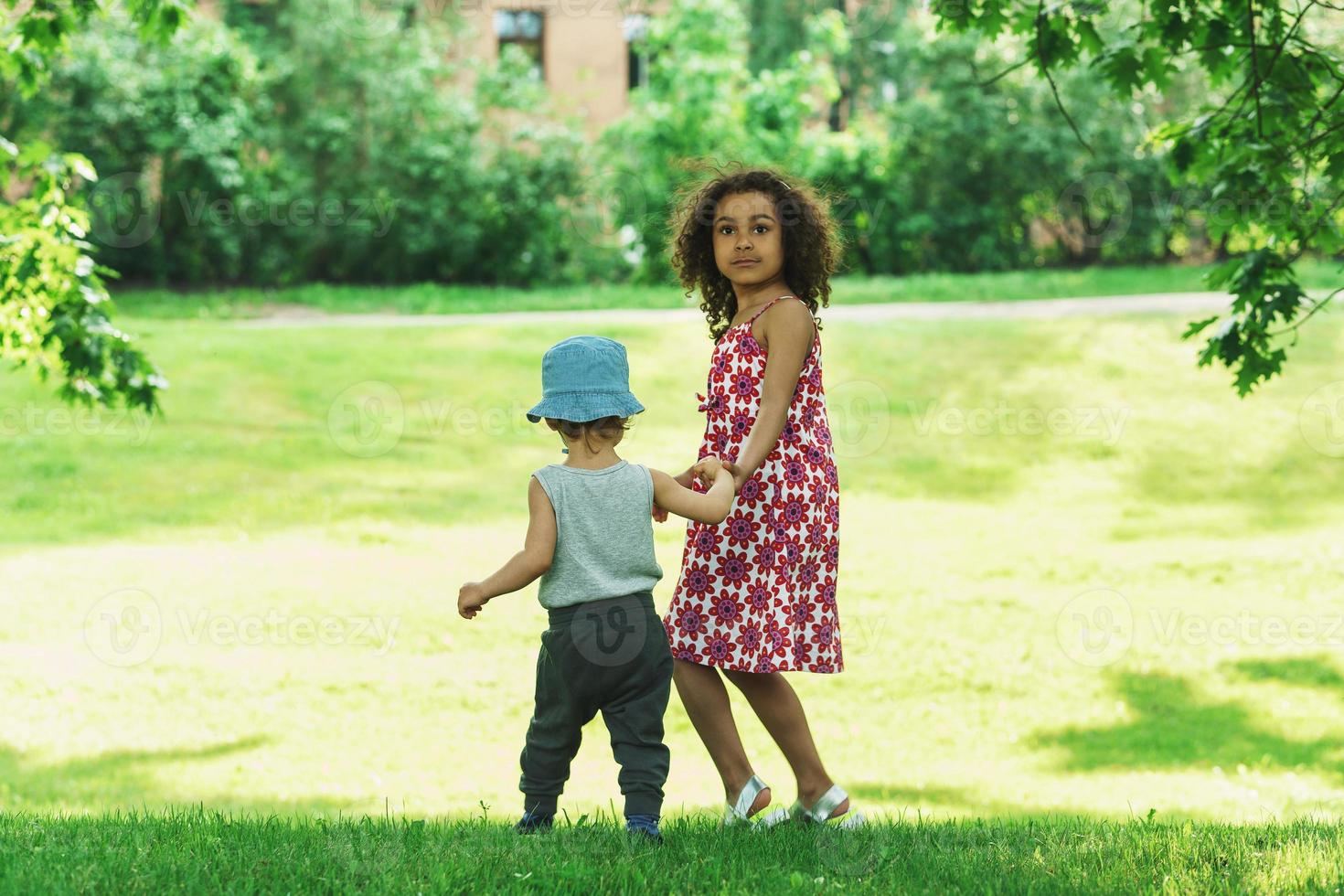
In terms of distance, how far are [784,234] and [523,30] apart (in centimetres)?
2732

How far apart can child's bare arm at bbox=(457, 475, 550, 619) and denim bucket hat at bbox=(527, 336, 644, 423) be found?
21 centimetres

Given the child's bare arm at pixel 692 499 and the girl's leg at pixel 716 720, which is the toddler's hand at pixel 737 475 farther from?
the girl's leg at pixel 716 720

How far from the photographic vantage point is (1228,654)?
9.09m

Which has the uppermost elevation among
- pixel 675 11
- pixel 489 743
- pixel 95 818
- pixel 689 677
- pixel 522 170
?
pixel 675 11

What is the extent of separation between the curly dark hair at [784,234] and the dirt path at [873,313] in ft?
44.6

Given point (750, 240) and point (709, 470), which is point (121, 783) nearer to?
point (709, 470)

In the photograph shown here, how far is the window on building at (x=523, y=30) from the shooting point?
2983cm

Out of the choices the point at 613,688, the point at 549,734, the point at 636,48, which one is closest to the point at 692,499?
the point at 613,688

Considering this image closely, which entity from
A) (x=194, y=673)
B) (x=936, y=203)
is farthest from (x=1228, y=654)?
(x=936, y=203)

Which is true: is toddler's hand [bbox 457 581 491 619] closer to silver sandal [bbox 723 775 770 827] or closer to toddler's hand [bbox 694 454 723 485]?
toddler's hand [bbox 694 454 723 485]

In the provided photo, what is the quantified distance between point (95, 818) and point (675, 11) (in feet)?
73.2

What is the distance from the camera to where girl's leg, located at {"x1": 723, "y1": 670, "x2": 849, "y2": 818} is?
411cm

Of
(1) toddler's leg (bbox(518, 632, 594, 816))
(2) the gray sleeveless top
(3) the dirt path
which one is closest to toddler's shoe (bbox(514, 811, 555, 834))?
(1) toddler's leg (bbox(518, 632, 594, 816))

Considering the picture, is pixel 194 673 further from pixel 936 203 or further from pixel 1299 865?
pixel 936 203
